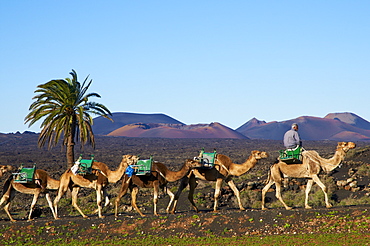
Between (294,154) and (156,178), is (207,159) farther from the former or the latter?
(294,154)

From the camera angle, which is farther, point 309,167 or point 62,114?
point 62,114

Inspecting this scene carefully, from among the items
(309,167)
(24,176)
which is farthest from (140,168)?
(309,167)

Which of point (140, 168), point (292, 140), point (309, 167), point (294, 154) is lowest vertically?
point (140, 168)

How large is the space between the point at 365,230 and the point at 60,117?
A: 23456mm

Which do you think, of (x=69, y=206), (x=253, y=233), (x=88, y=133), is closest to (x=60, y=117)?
(x=88, y=133)

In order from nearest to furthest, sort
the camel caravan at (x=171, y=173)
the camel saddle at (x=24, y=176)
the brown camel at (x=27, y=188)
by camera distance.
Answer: the camel caravan at (x=171, y=173) → the camel saddle at (x=24, y=176) → the brown camel at (x=27, y=188)

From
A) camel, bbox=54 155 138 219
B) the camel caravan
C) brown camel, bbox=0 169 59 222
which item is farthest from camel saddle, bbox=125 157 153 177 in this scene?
brown camel, bbox=0 169 59 222

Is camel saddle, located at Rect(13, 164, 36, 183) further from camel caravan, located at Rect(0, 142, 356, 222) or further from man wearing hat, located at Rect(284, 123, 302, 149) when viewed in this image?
man wearing hat, located at Rect(284, 123, 302, 149)

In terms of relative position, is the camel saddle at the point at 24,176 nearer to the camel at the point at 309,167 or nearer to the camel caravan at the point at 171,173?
the camel caravan at the point at 171,173

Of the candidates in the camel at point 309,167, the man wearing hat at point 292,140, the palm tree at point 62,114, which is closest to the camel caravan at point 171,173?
the camel at point 309,167

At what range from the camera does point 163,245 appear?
64.1ft

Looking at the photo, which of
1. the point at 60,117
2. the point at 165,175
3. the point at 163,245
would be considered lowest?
the point at 163,245

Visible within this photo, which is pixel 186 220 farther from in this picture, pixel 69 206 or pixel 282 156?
pixel 69 206

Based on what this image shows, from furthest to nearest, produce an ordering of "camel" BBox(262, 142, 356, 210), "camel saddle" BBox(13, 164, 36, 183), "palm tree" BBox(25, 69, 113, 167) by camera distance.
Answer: "palm tree" BBox(25, 69, 113, 167) → "camel saddle" BBox(13, 164, 36, 183) → "camel" BBox(262, 142, 356, 210)
